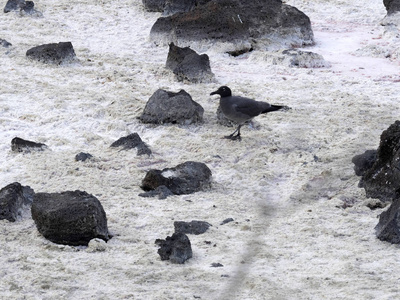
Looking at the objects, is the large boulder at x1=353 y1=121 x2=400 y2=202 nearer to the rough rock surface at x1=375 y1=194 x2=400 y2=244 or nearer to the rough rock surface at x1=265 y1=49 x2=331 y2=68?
the rough rock surface at x1=375 y1=194 x2=400 y2=244

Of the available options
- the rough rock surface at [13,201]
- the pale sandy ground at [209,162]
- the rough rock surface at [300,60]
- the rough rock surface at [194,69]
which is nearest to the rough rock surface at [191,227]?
the pale sandy ground at [209,162]

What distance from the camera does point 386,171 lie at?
17.9ft

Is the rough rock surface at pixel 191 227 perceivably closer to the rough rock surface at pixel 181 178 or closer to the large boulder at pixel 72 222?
the large boulder at pixel 72 222

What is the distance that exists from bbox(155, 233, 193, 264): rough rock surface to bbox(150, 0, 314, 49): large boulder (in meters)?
5.51

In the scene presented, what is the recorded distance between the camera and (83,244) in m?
4.72

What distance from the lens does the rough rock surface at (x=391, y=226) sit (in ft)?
15.1

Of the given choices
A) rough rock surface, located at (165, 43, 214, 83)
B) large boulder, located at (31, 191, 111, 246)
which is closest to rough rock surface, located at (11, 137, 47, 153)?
large boulder, located at (31, 191, 111, 246)

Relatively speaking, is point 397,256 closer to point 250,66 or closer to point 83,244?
point 83,244

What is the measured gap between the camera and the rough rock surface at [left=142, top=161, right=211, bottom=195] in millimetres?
5757

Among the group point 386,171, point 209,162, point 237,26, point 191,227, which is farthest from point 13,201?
point 237,26

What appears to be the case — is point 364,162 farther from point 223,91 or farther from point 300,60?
point 300,60

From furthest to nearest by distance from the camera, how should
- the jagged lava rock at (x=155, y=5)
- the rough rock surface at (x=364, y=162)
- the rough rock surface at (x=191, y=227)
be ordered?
the jagged lava rock at (x=155, y=5) < the rough rock surface at (x=364, y=162) < the rough rock surface at (x=191, y=227)

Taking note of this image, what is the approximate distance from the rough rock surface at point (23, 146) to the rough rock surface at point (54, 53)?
2552 mm

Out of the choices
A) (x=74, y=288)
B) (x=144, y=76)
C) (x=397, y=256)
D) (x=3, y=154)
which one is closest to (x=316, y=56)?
(x=144, y=76)
